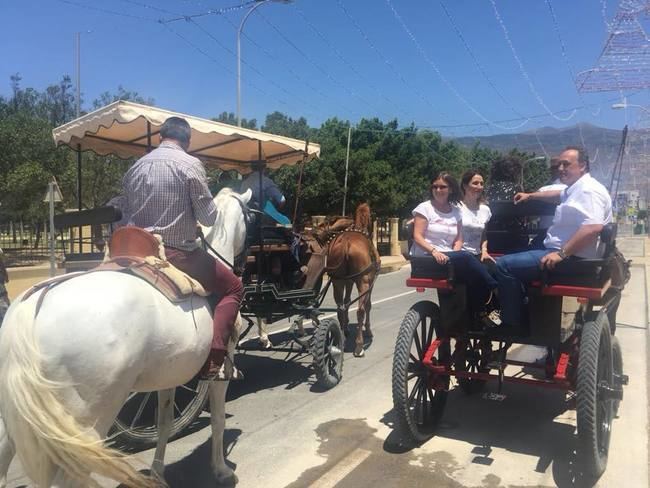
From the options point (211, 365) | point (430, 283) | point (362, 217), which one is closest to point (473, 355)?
point (430, 283)

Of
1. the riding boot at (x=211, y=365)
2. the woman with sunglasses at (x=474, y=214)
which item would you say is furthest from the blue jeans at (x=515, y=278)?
the riding boot at (x=211, y=365)

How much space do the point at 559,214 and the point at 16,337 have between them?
12.9ft

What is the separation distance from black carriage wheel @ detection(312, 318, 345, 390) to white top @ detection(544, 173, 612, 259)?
9.36 ft

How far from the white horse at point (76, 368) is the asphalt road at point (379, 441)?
173 cm

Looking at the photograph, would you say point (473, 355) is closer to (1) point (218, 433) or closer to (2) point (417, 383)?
(2) point (417, 383)

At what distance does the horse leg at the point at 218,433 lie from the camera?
414 centimetres

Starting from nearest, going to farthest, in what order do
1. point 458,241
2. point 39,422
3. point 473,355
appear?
point 39,422 < point 458,241 < point 473,355

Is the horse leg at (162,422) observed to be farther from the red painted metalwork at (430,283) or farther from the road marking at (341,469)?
the red painted metalwork at (430,283)

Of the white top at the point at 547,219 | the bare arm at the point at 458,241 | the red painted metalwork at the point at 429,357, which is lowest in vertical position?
the red painted metalwork at the point at 429,357

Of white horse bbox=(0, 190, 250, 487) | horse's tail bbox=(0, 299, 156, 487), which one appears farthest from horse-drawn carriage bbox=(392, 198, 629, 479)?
horse's tail bbox=(0, 299, 156, 487)

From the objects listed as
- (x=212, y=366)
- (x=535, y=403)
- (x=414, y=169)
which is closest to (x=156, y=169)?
(x=212, y=366)

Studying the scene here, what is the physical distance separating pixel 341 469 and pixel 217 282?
6.13 feet

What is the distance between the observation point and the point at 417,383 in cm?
481

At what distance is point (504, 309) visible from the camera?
4.51 meters
